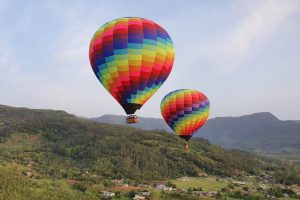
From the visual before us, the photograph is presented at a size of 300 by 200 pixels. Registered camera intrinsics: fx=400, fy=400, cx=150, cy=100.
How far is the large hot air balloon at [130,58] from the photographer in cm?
3850

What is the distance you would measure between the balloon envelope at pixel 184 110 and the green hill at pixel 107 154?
3836 centimetres

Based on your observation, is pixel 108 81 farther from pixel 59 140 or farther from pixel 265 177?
pixel 59 140

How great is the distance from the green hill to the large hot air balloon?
58192mm

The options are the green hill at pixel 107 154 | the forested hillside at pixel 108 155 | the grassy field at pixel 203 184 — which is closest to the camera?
the grassy field at pixel 203 184

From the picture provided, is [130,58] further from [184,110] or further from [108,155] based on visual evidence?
[108,155]

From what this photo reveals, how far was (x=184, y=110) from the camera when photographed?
201 feet

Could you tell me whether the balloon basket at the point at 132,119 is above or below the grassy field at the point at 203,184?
above

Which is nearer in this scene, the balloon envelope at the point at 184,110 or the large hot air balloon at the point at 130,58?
the large hot air balloon at the point at 130,58

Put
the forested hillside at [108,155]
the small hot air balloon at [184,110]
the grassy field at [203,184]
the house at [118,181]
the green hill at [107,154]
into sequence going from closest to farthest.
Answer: the small hot air balloon at [184,110], the grassy field at [203,184], the house at [118,181], the forested hillside at [108,155], the green hill at [107,154]

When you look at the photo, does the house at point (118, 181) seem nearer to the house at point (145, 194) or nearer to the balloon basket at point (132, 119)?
the house at point (145, 194)

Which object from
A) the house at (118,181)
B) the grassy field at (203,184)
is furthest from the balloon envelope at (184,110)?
the house at (118,181)

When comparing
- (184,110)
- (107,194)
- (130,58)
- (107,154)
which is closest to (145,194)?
(107,194)

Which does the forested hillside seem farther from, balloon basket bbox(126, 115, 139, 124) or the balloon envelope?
balloon basket bbox(126, 115, 139, 124)

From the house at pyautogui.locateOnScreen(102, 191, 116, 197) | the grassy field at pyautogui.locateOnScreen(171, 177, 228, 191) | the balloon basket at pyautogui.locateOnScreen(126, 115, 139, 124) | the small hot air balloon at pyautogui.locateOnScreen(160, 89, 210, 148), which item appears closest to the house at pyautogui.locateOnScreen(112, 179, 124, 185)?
the grassy field at pyautogui.locateOnScreen(171, 177, 228, 191)
